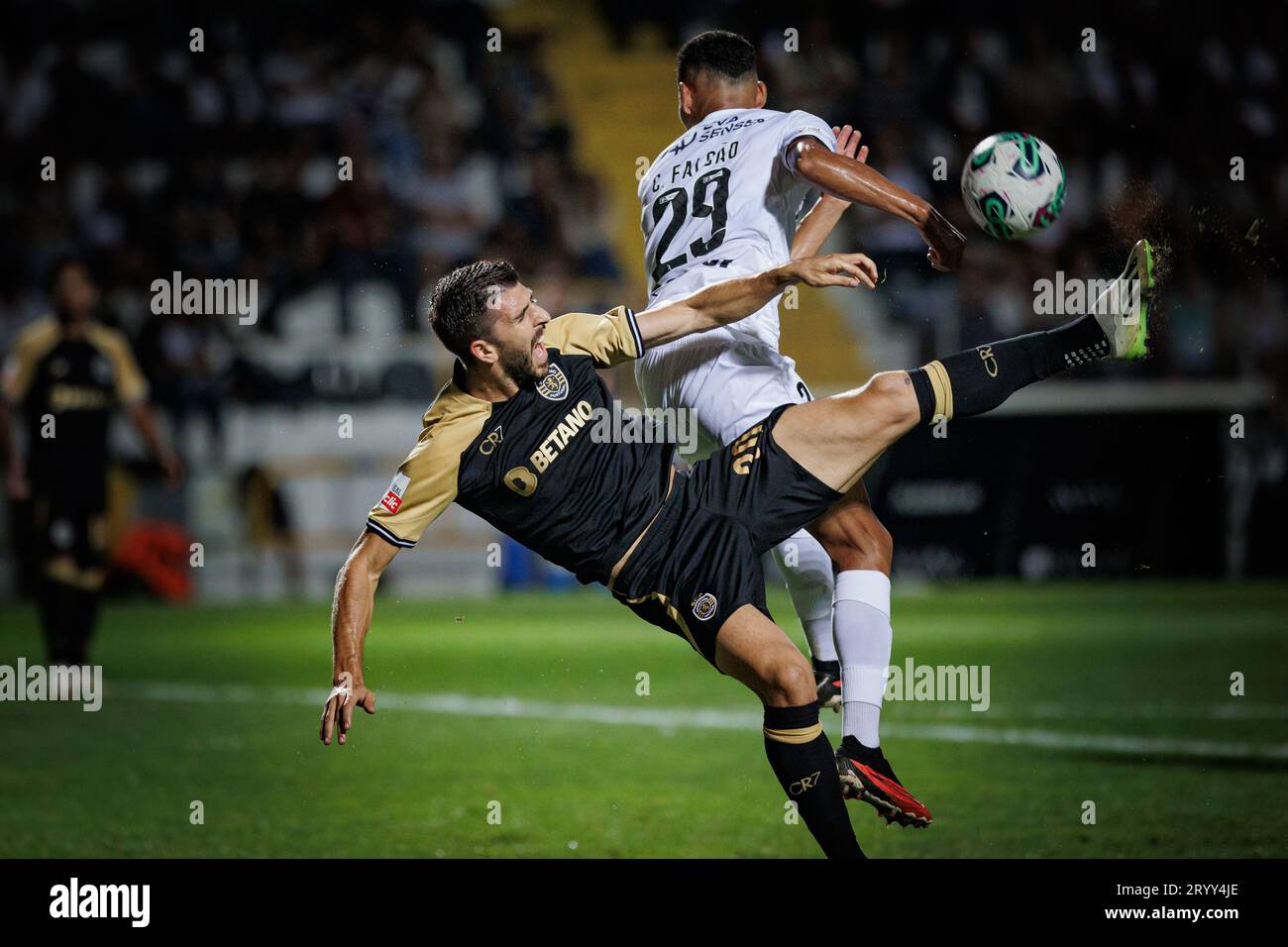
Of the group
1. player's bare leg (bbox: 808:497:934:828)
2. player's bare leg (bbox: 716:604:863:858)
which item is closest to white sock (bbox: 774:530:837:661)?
player's bare leg (bbox: 808:497:934:828)

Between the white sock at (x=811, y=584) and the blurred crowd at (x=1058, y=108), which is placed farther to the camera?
the blurred crowd at (x=1058, y=108)

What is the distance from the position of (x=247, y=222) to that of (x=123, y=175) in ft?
6.75

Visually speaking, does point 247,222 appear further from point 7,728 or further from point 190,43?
point 7,728

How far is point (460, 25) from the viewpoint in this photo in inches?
705

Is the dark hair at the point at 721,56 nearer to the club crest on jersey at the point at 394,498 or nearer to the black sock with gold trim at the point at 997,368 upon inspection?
the black sock with gold trim at the point at 997,368

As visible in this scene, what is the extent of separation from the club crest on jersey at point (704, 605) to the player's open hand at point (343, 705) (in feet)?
3.41

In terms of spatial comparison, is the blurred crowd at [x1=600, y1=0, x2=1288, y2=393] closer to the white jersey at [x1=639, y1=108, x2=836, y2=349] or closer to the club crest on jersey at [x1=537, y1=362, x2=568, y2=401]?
the white jersey at [x1=639, y1=108, x2=836, y2=349]

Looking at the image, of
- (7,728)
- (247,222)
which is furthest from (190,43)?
(7,728)

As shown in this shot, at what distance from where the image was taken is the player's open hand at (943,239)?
5.00m

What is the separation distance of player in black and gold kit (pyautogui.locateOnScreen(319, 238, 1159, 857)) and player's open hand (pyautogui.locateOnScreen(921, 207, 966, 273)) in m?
0.26

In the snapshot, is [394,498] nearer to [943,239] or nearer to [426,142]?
[943,239]

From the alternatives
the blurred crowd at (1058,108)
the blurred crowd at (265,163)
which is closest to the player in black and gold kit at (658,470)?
the blurred crowd at (1058,108)

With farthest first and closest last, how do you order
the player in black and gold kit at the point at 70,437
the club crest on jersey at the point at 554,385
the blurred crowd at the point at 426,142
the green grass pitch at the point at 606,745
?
the blurred crowd at the point at 426,142 < the player in black and gold kit at the point at 70,437 < the green grass pitch at the point at 606,745 < the club crest on jersey at the point at 554,385

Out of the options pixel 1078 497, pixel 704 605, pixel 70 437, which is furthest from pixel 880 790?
pixel 1078 497
